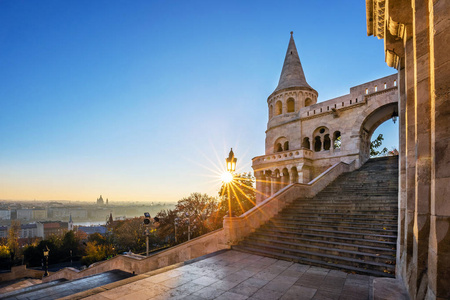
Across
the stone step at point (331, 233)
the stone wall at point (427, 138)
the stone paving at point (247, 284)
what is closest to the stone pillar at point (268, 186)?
the stone step at point (331, 233)

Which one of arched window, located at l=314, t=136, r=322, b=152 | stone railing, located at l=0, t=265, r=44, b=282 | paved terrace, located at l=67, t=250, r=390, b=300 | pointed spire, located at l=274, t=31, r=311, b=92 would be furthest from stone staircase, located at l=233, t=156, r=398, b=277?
stone railing, located at l=0, t=265, r=44, b=282

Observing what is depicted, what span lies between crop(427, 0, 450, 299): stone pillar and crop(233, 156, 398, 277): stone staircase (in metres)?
3.99

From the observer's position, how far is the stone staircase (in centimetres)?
612

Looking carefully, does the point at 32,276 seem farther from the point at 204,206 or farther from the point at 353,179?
the point at 353,179

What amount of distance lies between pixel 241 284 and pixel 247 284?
14 cm

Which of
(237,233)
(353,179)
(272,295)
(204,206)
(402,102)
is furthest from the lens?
(204,206)

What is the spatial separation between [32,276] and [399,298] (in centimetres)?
3771

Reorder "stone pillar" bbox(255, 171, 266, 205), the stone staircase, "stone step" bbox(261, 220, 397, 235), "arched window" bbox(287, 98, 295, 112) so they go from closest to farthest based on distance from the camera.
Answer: the stone staircase
"stone step" bbox(261, 220, 397, 235)
"stone pillar" bbox(255, 171, 266, 205)
"arched window" bbox(287, 98, 295, 112)

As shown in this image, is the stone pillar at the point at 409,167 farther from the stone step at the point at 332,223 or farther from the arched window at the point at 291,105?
the arched window at the point at 291,105

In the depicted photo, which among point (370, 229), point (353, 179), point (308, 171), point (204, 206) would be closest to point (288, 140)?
point (308, 171)

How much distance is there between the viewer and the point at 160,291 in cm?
460

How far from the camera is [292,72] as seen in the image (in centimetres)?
2736

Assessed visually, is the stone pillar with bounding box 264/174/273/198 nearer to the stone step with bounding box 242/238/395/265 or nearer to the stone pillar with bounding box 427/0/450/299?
the stone step with bounding box 242/238/395/265

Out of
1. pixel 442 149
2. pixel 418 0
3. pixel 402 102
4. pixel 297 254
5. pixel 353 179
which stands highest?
pixel 418 0
